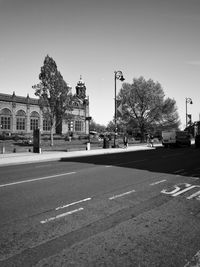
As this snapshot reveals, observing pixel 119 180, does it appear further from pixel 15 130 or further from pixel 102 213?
pixel 15 130

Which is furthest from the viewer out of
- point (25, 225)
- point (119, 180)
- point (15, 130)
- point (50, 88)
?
point (15, 130)

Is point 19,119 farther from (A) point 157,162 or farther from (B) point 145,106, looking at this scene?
(A) point 157,162

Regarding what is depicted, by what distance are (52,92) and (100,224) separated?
3194cm

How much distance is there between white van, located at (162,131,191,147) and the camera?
3158 centimetres

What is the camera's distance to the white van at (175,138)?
3158 cm

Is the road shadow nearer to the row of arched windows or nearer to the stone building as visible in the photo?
the stone building

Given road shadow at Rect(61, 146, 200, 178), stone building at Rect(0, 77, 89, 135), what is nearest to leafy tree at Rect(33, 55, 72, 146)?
road shadow at Rect(61, 146, 200, 178)

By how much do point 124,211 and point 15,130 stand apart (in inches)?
2533

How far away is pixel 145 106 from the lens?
1964 inches

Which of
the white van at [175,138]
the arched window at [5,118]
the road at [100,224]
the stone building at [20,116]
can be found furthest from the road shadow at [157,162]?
the arched window at [5,118]

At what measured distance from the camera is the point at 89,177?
380 inches

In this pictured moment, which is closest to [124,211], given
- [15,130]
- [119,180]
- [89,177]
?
[119,180]

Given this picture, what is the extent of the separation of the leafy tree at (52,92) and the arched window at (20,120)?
34244 mm

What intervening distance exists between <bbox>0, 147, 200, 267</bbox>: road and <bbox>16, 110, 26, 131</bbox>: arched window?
61.5m
